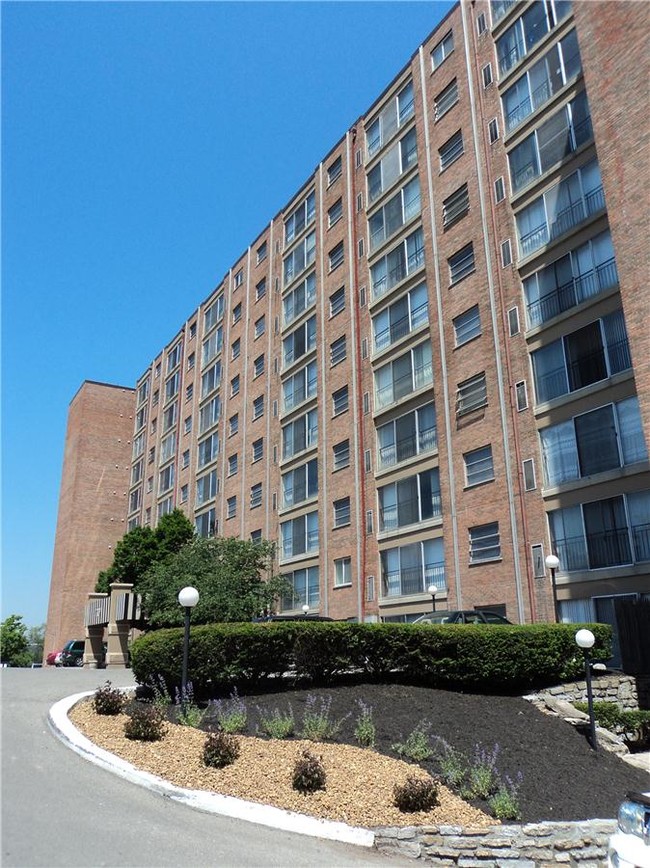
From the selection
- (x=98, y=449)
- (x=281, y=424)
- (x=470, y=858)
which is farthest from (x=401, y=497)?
(x=98, y=449)

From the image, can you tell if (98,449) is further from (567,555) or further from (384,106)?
(567,555)

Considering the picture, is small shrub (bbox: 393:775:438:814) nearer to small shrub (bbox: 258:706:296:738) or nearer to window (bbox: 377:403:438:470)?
small shrub (bbox: 258:706:296:738)

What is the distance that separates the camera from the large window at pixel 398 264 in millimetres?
32156

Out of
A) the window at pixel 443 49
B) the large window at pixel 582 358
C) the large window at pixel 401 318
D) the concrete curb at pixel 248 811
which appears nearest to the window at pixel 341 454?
the large window at pixel 401 318

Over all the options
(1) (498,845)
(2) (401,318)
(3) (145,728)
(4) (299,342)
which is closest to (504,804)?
(1) (498,845)

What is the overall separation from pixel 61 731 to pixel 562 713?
370 inches

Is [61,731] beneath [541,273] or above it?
beneath

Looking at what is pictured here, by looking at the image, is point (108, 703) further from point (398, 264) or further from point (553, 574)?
point (398, 264)

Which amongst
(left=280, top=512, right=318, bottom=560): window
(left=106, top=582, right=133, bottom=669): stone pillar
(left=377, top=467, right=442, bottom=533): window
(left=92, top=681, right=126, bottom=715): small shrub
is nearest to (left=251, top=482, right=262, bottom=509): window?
(left=280, top=512, right=318, bottom=560): window

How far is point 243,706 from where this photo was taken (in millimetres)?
13016

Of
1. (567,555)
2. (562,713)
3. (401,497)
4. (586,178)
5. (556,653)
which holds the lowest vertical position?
(562,713)

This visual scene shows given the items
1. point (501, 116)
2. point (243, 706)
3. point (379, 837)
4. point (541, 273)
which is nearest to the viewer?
point (379, 837)

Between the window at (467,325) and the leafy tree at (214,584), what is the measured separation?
13145 mm

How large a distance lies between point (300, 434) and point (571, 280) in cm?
1826
